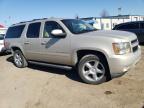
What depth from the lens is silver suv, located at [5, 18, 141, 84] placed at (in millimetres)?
5820

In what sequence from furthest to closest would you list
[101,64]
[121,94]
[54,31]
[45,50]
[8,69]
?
[8,69], [45,50], [54,31], [101,64], [121,94]

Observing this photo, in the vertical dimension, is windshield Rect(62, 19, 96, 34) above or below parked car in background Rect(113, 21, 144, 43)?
above

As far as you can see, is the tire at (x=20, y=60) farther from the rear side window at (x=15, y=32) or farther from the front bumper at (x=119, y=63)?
the front bumper at (x=119, y=63)

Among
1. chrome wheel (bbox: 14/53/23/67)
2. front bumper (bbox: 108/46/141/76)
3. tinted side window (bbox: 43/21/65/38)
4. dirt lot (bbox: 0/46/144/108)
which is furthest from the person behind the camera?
chrome wheel (bbox: 14/53/23/67)

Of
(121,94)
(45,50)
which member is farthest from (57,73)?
(121,94)

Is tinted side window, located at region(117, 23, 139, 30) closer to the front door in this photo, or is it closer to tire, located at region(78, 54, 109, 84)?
the front door

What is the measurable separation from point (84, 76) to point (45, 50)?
179 centimetres

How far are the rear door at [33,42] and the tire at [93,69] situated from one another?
6.75 feet

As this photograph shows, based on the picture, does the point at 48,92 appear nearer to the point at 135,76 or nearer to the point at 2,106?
the point at 2,106

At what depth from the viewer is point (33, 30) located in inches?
323

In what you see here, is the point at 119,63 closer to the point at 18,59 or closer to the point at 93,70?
→ the point at 93,70

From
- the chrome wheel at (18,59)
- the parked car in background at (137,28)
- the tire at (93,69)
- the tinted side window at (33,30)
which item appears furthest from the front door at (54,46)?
the parked car in background at (137,28)

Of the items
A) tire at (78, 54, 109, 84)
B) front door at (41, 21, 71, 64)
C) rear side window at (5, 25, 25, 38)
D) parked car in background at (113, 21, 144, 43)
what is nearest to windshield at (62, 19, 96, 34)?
front door at (41, 21, 71, 64)

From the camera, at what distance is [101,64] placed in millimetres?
6164
